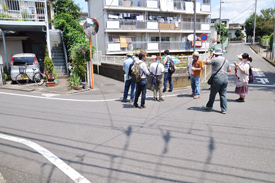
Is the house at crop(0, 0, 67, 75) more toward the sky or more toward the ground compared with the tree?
more toward the ground

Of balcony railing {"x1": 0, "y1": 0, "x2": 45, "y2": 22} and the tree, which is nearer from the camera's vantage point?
balcony railing {"x1": 0, "y1": 0, "x2": 45, "y2": 22}

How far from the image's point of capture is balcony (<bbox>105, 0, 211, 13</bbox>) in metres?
24.9

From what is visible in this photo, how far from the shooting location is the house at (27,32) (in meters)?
14.3

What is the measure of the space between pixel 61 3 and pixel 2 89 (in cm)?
1286

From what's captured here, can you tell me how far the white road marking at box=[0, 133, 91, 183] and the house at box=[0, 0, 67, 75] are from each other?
11012mm

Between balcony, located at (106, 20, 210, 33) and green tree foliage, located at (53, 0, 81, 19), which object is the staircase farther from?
balcony, located at (106, 20, 210, 33)

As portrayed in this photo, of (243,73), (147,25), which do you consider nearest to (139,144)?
(243,73)

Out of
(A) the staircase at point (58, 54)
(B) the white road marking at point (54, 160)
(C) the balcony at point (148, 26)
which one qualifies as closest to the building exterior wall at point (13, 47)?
(A) the staircase at point (58, 54)

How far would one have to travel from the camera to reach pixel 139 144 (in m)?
4.73

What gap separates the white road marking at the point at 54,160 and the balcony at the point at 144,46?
20386mm

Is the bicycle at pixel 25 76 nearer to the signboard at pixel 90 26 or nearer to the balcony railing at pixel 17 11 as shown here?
the balcony railing at pixel 17 11

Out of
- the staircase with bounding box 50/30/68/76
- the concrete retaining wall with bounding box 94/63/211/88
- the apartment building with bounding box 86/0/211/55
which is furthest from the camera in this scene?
the apartment building with bounding box 86/0/211/55

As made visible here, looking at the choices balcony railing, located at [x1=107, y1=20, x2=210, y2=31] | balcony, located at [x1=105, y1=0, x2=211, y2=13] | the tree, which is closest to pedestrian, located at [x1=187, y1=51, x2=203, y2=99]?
balcony railing, located at [x1=107, y1=20, x2=210, y2=31]

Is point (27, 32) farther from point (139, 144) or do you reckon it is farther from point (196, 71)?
point (139, 144)
